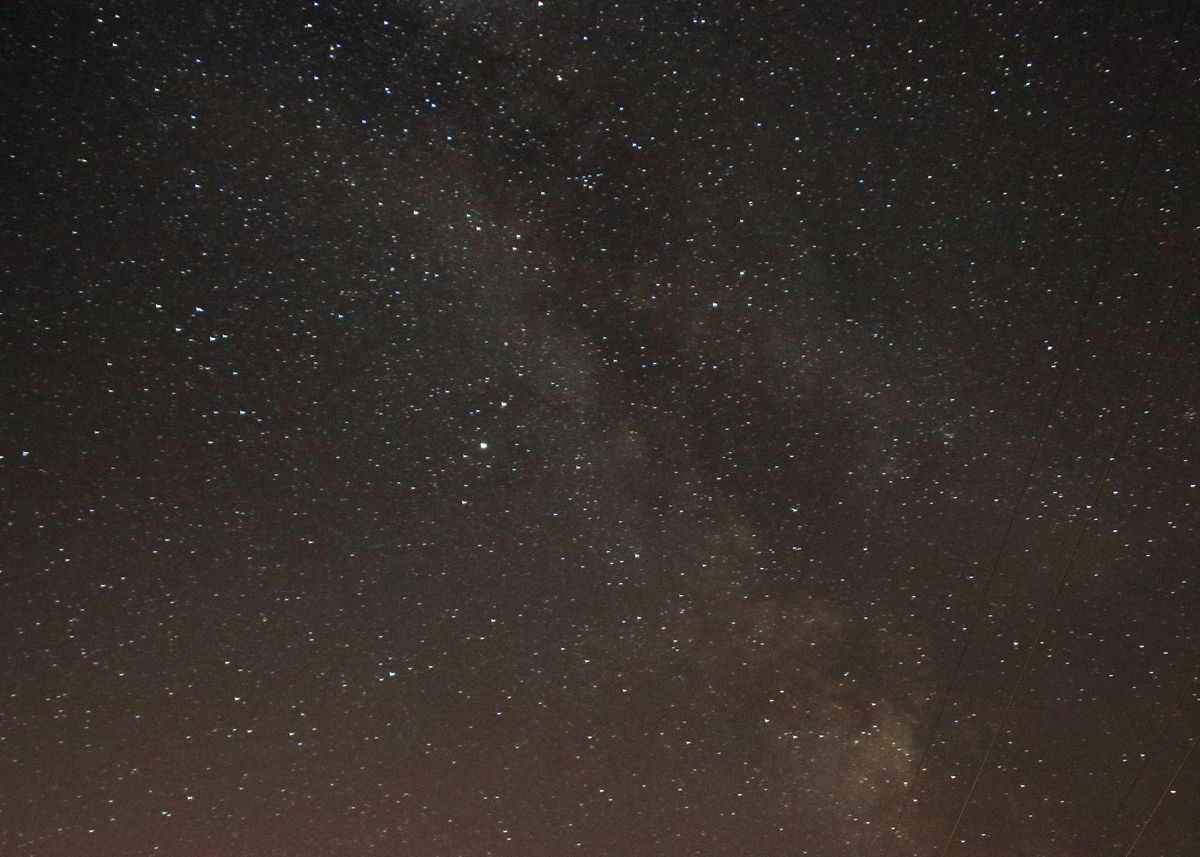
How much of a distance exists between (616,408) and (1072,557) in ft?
3.29

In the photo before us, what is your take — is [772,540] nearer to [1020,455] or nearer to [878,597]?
[878,597]

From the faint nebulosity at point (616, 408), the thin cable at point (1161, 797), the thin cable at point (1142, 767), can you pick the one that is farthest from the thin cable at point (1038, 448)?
the thin cable at point (1161, 797)

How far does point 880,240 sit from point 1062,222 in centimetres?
31

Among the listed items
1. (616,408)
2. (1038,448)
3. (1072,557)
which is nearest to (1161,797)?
(1072,557)

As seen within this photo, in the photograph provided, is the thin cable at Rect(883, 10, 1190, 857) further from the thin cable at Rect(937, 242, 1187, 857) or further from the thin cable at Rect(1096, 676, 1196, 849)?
the thin cable at Rect(1096, 676, 1196, 849)

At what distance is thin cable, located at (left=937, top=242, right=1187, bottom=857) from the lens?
1.37m

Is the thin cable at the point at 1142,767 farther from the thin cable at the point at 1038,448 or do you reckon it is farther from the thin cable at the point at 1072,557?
the thin cable at the point at 1038,448

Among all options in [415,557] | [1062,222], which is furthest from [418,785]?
[1062,222]

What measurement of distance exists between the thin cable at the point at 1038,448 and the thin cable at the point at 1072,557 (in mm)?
→ 144

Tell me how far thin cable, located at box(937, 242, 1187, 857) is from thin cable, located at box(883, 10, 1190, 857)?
0.47 ft

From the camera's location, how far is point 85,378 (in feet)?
3.93

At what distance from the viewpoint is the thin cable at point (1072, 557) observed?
4.49 feet

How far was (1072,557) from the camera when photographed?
1527 mm

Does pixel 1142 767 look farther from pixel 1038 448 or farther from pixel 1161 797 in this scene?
pixel 1038 448
